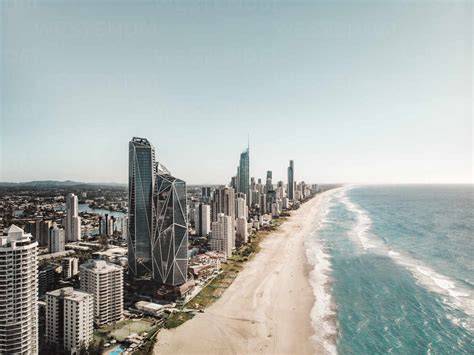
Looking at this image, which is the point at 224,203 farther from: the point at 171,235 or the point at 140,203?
the point at 171,235

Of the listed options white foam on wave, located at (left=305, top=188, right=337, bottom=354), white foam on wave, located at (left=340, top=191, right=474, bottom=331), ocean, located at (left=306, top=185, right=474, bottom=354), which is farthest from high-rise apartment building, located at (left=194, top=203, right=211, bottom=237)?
white foam on wave, located at (left=340, top=191, right=474, bottom=331)

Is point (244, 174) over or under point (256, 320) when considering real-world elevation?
over

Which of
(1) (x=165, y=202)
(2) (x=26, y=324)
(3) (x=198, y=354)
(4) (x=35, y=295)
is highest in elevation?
(1) (x=165, y=202)

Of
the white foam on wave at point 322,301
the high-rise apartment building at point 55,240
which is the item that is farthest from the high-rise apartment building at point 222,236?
the high-rise apartment building at point 55,240

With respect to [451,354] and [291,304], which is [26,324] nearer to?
[291,304]

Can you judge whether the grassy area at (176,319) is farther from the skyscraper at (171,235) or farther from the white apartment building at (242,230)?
the white apartment building at (242,230)

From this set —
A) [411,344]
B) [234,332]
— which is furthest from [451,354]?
[234,332]

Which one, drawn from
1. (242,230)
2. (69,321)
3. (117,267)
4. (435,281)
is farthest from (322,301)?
(242,230)
